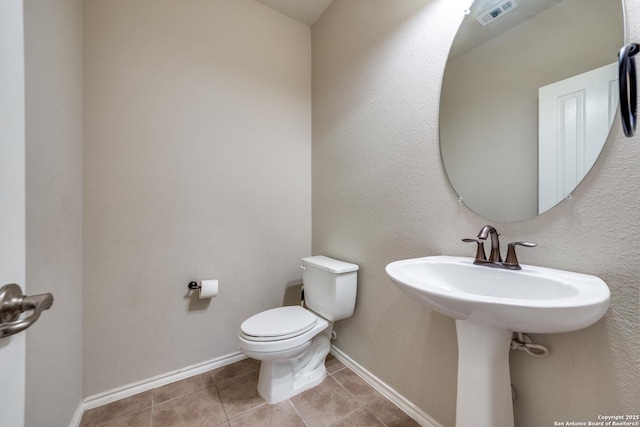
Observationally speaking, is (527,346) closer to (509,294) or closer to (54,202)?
(509,294)

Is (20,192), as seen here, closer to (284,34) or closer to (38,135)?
(38,135)

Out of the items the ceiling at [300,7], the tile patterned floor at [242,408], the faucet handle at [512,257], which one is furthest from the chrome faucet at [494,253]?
the ceiling at [300,7]

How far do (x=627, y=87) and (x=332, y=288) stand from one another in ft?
4.61

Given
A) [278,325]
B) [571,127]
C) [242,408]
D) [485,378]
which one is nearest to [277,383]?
[242,408]

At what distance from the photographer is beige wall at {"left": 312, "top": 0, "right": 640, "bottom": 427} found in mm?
734

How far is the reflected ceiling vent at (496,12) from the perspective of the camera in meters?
0.96

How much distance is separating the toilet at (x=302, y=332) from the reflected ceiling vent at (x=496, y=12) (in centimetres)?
136

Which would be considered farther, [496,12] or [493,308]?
[496,12]

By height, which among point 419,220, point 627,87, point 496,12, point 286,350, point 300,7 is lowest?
point 286,350

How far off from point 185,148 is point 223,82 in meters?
0.54

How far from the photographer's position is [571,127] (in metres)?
0.82

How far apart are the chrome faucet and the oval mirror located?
0.37 ft

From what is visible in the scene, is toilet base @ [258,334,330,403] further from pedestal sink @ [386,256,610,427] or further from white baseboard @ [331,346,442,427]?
pedestal sink @ [386,256,610,427]

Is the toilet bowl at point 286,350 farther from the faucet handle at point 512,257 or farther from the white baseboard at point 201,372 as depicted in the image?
the faucet handle at point 512,257
